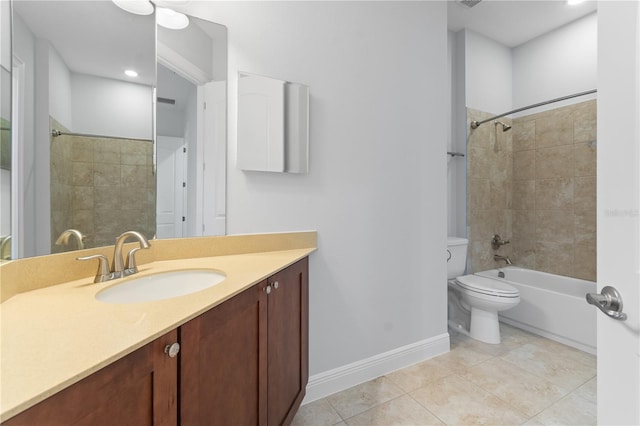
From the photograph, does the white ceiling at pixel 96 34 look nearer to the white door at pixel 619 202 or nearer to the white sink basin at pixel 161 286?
the white sink basin at pixel 161 286

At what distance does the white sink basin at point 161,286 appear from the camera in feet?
3.13

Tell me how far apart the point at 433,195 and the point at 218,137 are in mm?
1492

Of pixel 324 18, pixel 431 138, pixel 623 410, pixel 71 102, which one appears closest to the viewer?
pixel 623 410

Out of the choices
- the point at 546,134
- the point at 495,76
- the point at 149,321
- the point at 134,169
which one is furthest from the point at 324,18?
the point at 546,134

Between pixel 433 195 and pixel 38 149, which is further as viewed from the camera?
pixel 433 195

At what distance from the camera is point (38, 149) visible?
2.99ft

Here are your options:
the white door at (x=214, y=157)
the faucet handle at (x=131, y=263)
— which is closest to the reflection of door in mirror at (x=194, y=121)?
the white door at (x=214, y=157)

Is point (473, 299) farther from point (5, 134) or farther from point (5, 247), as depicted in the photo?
point (5, 134)

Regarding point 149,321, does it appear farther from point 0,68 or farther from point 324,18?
point 324,18

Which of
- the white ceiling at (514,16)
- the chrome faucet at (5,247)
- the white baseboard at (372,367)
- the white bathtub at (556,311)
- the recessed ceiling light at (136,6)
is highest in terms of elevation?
the white ceiling at (514,16)

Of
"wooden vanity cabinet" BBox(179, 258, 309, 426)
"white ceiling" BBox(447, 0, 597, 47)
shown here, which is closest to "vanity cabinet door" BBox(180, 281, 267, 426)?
"wooden vanity cabinet" BBox(179, 258, 309, 426)

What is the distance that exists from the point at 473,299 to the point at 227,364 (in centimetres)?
200

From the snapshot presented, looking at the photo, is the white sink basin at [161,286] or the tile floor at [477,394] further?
the tile floor at [477,394]

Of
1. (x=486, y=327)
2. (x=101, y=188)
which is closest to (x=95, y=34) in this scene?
(x=101, y=188)
